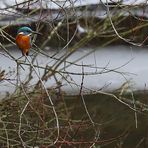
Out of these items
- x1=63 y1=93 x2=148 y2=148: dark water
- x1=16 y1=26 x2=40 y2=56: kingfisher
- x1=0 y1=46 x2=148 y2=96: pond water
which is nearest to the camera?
x1=16 y1=26 x2=40 y2=56: kingfisher

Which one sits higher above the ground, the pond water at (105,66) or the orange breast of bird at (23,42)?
the orange breast of bird at (23,42)

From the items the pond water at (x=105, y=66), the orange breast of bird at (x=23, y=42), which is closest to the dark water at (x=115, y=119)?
the pond water at (x=105, y=66)

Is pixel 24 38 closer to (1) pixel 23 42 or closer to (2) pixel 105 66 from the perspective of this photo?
(1) pixel 23 42

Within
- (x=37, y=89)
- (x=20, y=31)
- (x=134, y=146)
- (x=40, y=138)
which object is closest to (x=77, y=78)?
(x=134, y=146)

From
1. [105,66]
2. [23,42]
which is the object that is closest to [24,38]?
[23,42]

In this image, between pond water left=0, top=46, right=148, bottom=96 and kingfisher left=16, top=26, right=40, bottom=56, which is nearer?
kingfisher left=16, top=26, right=40, bottom=56

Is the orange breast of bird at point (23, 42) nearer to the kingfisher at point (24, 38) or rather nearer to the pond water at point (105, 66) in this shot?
the kingfisher at point (24, 38)

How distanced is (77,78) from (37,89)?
227 centimetres

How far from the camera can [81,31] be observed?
6.49 m

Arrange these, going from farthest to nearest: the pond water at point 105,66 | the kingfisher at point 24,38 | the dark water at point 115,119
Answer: the pond water at point 105,66 → the dark water at point 115,119 → the kingfisher at point 24,38

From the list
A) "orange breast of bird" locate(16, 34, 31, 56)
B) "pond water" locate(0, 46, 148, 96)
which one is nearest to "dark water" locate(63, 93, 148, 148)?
"pond water" locate(0, 46, 148, 96)

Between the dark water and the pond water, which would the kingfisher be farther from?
the pond water

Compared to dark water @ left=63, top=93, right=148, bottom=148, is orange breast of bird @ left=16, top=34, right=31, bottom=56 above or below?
above

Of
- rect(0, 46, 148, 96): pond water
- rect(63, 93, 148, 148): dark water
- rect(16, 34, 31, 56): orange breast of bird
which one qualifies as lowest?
rect(63, 93, 148, 148): dark water
